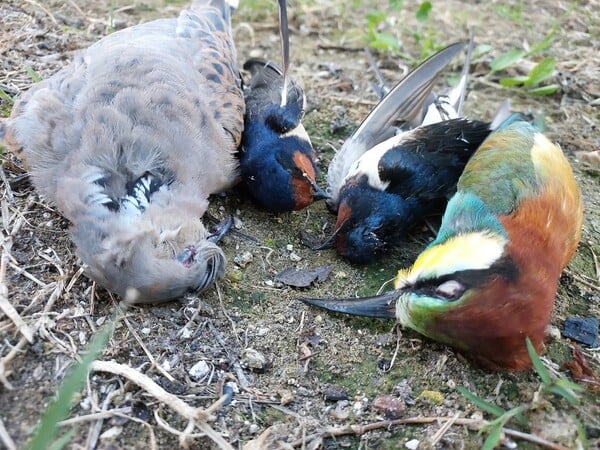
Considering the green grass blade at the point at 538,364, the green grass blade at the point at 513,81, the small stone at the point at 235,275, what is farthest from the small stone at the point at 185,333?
the green grass blade at the point at 513,81

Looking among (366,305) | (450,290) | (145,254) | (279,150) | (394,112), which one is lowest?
(366,305)

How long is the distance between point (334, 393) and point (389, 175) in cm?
178

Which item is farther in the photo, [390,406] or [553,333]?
[553,333]

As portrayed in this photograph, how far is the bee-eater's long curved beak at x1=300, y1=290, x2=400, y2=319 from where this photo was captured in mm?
3357

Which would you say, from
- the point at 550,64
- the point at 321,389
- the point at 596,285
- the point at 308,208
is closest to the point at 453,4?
the point at 550,64

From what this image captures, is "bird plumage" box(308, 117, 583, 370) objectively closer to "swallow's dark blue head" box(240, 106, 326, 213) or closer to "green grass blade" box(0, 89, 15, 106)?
"swallow's dark blue head" box(240, 106, 326, 213)

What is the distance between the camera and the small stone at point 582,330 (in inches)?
135

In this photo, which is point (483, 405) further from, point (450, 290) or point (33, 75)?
point (33, 75)

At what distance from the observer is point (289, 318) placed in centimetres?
354

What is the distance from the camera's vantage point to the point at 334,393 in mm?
3119

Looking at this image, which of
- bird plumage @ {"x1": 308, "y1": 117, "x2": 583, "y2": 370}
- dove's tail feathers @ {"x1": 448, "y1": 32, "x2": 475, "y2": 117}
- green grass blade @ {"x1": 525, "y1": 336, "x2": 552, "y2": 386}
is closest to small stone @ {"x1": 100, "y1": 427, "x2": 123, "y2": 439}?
bird plumage @ {"x1": 308, "y1": 117, "x2": 583, "y2": 370}

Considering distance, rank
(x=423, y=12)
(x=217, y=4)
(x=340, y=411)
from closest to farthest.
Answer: (x=340, y=411) < (x=217, y=4) < (x=423, y=12)

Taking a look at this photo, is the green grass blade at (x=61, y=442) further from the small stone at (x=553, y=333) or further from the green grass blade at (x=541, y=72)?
the green grass blade at (x=541, y=72)

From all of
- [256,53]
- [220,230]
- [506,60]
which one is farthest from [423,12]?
[220,230]
